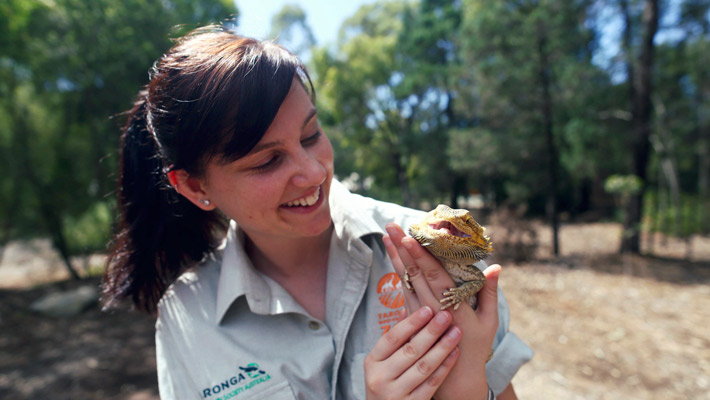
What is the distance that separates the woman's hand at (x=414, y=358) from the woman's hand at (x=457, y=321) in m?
0.06

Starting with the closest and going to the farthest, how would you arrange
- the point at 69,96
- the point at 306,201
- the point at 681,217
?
the point at 306,201 → the point at 69,96 → the point at 681,217

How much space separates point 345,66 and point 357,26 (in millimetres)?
5724

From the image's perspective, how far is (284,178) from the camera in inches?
52.6

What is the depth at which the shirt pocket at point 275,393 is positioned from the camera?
4.41 feet

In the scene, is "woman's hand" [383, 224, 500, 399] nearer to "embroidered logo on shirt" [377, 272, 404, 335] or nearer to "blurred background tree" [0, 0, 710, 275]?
"embroidered logo on shirt" [377, 272, 404, 335]

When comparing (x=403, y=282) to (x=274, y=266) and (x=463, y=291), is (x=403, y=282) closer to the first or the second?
(x=463, y=291)

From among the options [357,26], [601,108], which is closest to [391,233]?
[601,108]

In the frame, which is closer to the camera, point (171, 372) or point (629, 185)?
point (171, 372)

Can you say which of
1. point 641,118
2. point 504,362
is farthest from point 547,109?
point 504,362

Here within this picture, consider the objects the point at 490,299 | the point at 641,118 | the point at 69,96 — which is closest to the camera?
the point at 490,299

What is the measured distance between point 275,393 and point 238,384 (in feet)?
0.48

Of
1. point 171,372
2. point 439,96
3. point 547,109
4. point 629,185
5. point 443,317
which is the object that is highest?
point 439,96

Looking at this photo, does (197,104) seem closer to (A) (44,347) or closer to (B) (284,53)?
(B) (284,53)

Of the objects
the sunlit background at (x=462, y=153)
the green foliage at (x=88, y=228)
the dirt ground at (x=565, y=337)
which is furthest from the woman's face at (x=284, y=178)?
the green foliage at (x=88, y=228)
